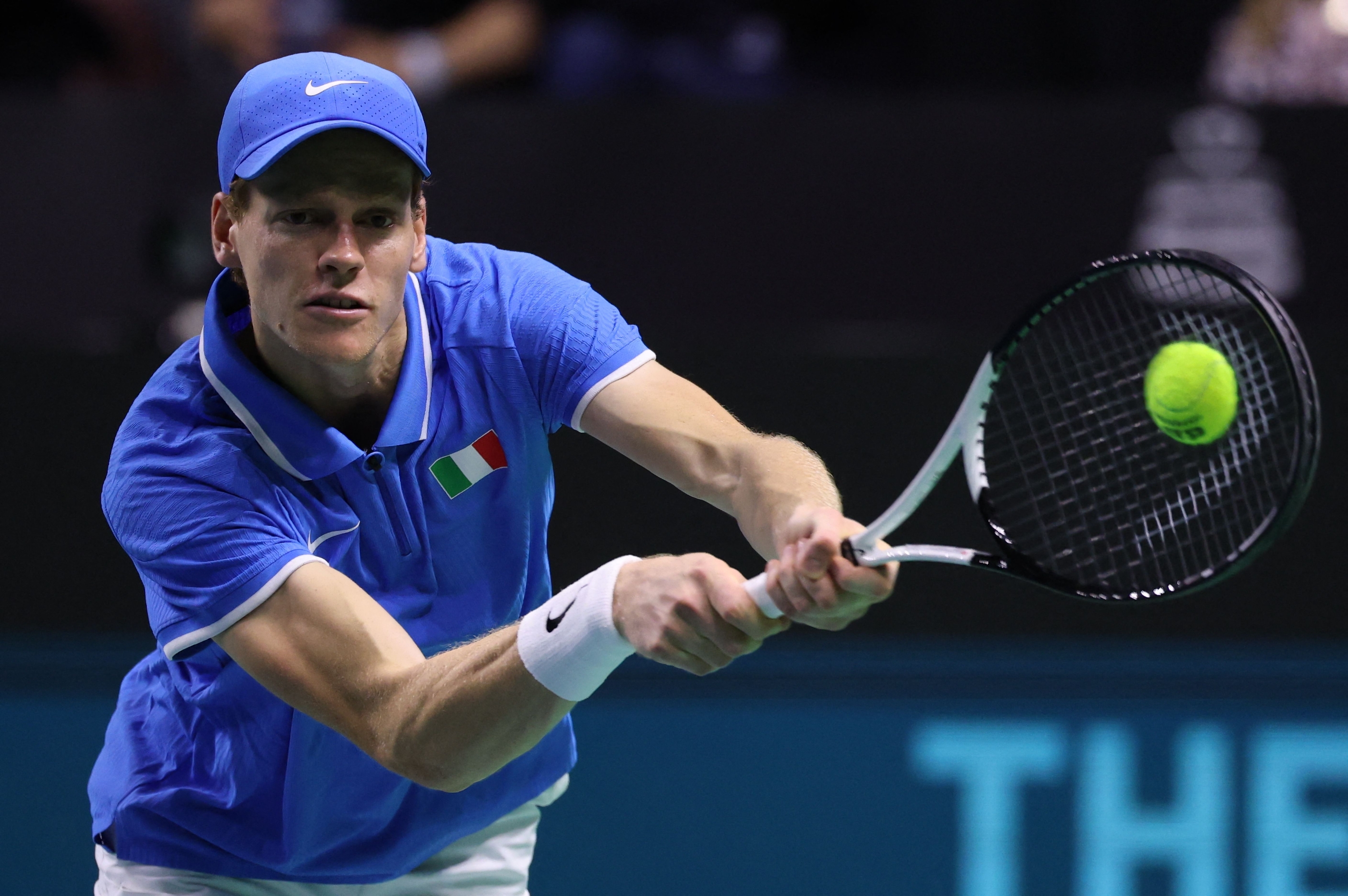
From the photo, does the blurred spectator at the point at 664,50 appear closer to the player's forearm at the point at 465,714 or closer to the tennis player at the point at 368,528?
the tennis player at the point at 368,528

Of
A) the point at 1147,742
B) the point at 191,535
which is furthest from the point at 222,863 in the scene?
the point at 1147,742

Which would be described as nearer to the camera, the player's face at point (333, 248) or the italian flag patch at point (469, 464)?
the player's face at point (333, 248)

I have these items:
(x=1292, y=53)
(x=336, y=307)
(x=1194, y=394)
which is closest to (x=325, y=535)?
(x=336, y=307)

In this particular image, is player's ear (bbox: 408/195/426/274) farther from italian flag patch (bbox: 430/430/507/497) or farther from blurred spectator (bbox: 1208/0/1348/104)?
blurred spectator (bbox: 1208/0/1348/104)

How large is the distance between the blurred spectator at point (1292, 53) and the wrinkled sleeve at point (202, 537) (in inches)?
117

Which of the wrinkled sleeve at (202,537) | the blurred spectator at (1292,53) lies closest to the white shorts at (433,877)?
the wrinkled sleeve at (202,537)

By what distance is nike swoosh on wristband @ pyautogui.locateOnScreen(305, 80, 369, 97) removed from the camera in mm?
2197

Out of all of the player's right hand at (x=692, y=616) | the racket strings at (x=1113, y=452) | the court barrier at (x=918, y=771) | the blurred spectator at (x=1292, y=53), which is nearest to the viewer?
the player's right hand at (x=692, y=616)

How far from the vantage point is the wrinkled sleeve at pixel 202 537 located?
2176mm

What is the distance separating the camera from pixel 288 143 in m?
2.16

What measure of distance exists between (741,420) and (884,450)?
1.07 feet

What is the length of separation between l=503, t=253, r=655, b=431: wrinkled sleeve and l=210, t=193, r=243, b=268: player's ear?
1.26 ft

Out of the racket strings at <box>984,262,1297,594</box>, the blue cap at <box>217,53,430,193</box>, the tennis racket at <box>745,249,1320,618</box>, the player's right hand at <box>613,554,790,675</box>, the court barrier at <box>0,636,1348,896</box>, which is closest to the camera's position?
the player's right hand at <box>613,554,790,675</box>

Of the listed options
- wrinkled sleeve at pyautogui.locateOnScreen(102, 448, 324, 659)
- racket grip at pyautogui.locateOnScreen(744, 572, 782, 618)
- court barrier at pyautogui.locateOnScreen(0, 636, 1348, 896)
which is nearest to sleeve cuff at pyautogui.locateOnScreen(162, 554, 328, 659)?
wrinkled sleeve at pyautogui.locateOnScreen(102, 448, 324, 659)
